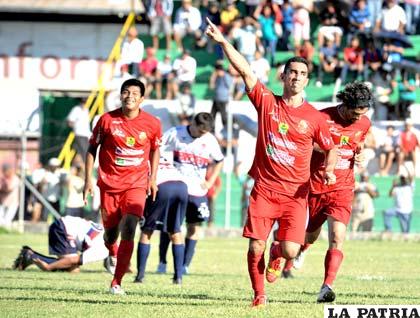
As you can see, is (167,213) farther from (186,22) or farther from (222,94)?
(186,22)

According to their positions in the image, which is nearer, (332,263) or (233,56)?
(233,56)

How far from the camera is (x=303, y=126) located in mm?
12031

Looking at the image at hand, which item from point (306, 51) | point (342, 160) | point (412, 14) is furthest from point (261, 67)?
point (342, 160)

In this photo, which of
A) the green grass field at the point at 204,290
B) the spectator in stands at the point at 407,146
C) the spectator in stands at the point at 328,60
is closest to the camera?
the green grass field at the point at 204,290

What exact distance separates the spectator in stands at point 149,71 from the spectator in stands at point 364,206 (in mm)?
6015

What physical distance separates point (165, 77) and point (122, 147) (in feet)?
61.0

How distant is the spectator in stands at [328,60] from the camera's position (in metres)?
33.1

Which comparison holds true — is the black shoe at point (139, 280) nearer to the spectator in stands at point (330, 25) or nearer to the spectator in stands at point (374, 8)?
the spectator in stands at point (330, 25)

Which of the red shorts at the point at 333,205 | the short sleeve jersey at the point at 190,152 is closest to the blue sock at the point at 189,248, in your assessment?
the short sleeve jersey at the point at 190,152

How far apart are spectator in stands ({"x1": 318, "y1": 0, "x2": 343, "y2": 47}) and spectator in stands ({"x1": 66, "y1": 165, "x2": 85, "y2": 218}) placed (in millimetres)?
7865

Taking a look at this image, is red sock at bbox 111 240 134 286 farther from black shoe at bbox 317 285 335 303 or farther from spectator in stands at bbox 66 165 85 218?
spectator in stands at bbox 66 165 85 218

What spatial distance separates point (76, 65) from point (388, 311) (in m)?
28.2

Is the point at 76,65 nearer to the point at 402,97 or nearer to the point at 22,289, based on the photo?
the point at 402,97

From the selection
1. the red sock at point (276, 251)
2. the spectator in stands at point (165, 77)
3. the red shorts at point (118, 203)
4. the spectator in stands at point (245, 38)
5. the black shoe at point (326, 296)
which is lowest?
the black shoe at point (326, 296)
